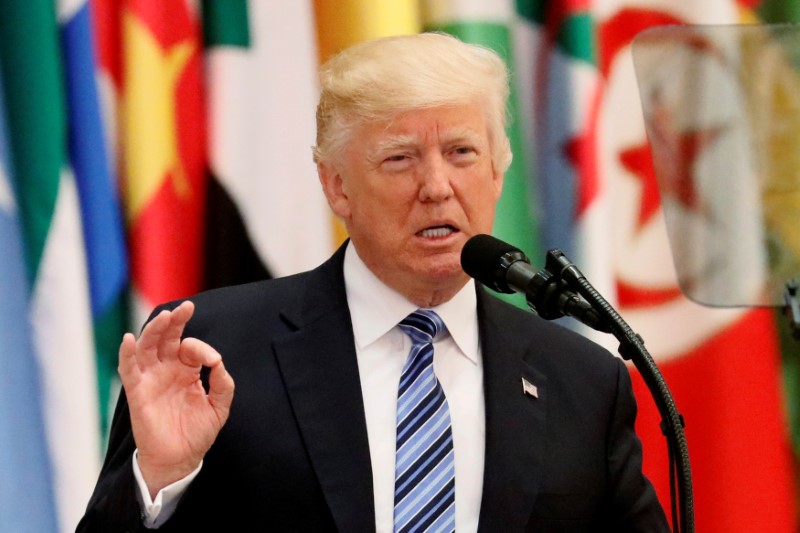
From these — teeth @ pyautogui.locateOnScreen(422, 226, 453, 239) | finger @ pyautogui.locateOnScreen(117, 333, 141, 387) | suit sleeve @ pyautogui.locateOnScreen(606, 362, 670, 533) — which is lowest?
suit sleeve @ pyautogui.locateOnScreen(606, 362, 670, 533)

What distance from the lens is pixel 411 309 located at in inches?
79.1

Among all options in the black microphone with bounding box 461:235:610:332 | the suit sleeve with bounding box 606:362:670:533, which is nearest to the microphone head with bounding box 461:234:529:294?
the black microphone with bounding box 461:235:610:332

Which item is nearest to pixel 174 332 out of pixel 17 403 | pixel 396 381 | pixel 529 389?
pixel 396 381

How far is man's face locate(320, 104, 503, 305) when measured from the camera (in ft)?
6.46

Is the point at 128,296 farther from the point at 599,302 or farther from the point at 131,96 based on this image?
the point at 599,302

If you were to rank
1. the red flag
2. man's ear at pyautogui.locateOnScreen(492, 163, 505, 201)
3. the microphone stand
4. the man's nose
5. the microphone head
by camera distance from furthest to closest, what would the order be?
the red flag
man's ear at pyautogui.locateOnScreen(492, 163, 505, 201)
the man's nose
the microphone head
the microphone stand

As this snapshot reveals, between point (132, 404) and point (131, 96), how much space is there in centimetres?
124

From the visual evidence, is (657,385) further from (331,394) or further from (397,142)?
(397,142)

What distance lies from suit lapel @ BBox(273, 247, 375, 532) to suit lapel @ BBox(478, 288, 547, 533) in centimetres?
21

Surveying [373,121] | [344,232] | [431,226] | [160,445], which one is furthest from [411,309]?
[344,232]

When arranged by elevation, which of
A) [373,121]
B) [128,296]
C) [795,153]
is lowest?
[128,296]

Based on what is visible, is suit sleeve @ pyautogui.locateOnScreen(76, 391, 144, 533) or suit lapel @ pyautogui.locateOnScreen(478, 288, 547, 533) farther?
suit lapel @ pyautogui.locateOnScreen(478, 288, 547, 533)

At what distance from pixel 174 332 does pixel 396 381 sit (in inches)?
17.4

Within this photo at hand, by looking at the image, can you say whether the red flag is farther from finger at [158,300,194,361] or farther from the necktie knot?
finger at [158,300,194,361]
